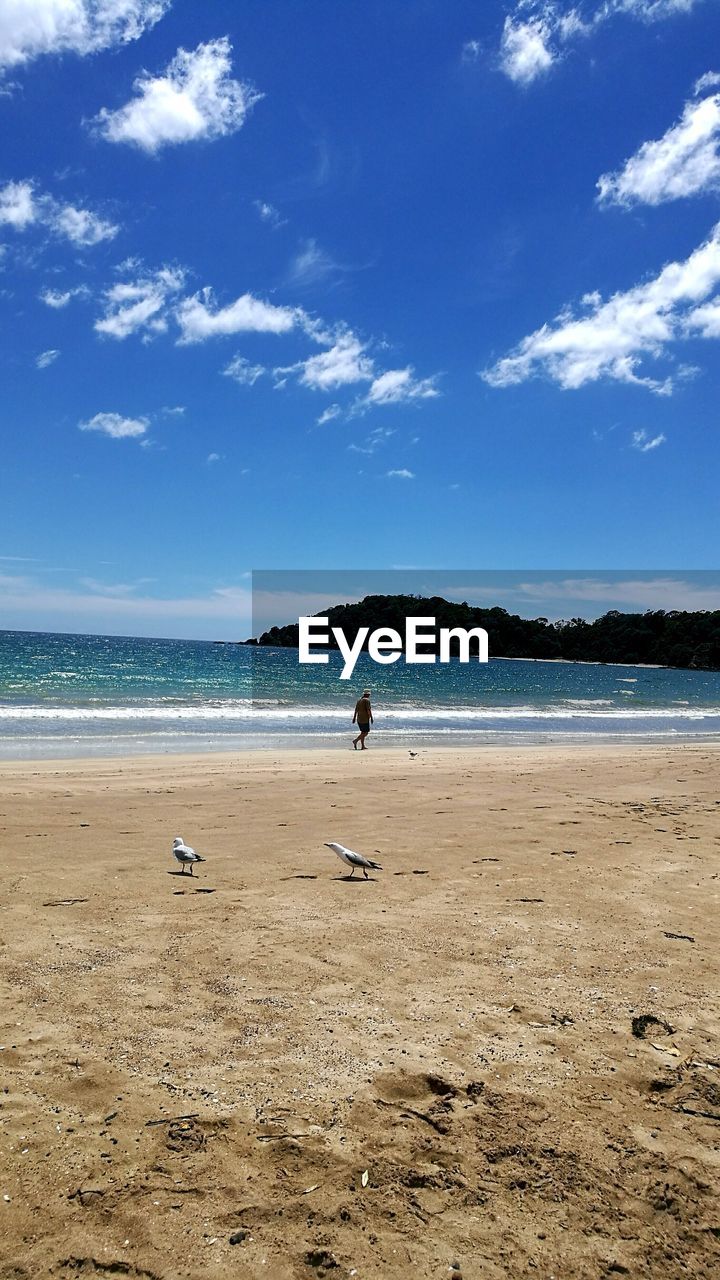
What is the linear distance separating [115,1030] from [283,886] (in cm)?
260

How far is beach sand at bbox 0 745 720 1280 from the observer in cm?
249

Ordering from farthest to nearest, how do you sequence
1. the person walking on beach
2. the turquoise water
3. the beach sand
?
the turquoise water → the person walking on beach → the beach sand

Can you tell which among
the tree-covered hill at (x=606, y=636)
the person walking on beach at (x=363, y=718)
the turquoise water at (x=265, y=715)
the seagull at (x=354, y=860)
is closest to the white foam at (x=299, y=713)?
the turquoise water at (x=265, y=715)

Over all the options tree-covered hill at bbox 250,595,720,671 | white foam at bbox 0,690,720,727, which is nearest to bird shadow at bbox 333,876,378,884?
white foam at bbox 0,690,720,727

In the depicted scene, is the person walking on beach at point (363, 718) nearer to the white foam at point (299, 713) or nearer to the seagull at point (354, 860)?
the white foam at point (299, 713)

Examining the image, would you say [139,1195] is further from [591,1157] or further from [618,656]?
[618,656]

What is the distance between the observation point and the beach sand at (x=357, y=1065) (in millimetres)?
2492

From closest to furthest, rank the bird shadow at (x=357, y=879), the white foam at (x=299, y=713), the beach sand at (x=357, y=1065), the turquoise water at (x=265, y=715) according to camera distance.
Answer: the beach sand at (x=357, y=1065) < the bird shadow at (x=357, y=879) < the turquoise water at (x=265, y=715) < the white foam at (x=299, y=713)

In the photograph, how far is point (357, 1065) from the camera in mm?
3443

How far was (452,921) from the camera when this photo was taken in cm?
541

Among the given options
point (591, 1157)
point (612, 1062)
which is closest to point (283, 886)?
point (612, 1062)

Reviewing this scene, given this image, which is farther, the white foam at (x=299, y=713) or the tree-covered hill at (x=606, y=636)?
the tree-covered hill at (x=606, y=636)

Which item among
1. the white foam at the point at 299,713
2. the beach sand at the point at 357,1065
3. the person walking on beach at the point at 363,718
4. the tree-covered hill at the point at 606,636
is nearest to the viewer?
the beach sand at the point at 357,1065

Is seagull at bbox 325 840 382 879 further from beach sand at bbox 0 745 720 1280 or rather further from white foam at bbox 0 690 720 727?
white foam at bbox 0 690 720 727
